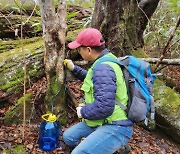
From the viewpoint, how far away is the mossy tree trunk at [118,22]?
4602 mm

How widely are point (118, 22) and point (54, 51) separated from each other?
1.65 metres

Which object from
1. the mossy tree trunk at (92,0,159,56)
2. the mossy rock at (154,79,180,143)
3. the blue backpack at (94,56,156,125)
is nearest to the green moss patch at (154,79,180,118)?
the mossy rock at (154,79,180,143)

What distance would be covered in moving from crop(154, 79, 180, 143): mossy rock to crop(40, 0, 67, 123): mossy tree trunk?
1.76 meters

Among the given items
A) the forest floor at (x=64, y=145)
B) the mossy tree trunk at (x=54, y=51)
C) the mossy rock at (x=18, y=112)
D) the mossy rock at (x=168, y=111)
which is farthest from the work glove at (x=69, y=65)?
the mossy rock at (x=168, y=111)

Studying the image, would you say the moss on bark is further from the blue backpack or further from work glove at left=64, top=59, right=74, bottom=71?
the blue backpack

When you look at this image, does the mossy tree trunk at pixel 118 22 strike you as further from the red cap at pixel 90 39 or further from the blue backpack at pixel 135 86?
the blue backpack at pixel 135 86

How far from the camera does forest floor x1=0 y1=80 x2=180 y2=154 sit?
341 centimetres

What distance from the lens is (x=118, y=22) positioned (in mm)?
4711

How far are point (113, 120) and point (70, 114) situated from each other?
121cm

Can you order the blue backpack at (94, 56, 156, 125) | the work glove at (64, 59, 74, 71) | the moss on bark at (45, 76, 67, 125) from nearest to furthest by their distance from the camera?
the blue backpack at (94, 56, 156, 125) < the work glove at (64, 59, 74, 71) < the moss on bark at (45, 76, 67, 125)

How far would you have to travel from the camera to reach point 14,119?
12.3 ft

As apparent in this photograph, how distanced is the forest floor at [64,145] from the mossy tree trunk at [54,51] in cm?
34

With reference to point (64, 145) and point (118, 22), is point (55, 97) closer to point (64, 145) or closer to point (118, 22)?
point (64, 145)

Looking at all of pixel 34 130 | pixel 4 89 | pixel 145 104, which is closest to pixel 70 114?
pixel 34 130
